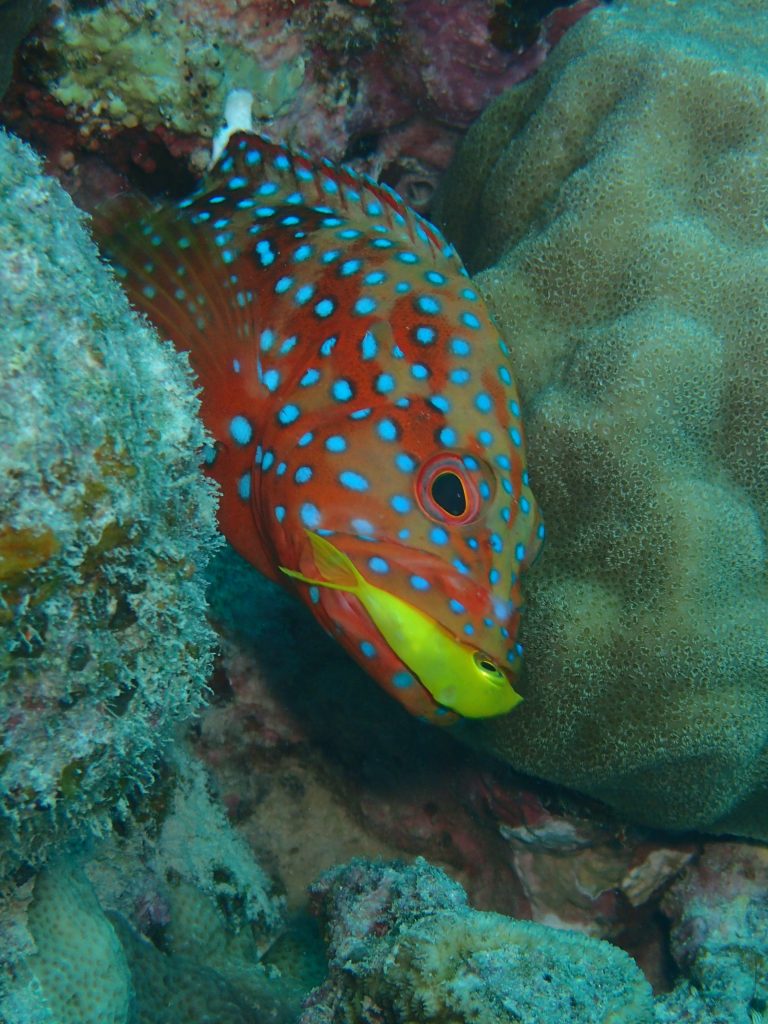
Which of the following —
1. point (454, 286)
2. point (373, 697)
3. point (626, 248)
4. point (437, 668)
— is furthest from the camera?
point (373, 697)

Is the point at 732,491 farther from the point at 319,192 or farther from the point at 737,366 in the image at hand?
the point at 319,192

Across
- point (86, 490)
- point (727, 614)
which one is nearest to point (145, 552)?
point (86, 490)

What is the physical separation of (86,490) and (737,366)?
131 inches

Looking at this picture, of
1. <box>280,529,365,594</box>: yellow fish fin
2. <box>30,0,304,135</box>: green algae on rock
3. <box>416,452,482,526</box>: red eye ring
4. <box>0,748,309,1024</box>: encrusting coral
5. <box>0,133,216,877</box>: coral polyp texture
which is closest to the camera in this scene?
<box>0,133,216,877</box>: coral polyp texture

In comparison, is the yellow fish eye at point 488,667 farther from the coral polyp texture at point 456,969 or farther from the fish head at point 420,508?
the coral polyp texture at point 456,969

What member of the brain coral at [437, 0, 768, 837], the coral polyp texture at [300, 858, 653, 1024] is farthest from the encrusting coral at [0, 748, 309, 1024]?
the brain coral at [437, 0, 768, 837]

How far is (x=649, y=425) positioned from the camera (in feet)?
12.2

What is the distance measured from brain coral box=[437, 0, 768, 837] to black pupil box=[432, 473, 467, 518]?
0.86m

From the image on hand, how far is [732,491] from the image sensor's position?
157 inches

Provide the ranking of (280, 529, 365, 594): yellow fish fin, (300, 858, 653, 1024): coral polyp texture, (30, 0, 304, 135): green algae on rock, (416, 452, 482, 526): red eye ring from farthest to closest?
(30, 0, 304, 135): green algae on rock → (416, 452, 482, 526): red eye ring → (280, 529, 365, 594): yellow fish fin → (300, 858, 653, 1024): coral polyp texture

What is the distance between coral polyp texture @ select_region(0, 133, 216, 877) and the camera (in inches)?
76.9

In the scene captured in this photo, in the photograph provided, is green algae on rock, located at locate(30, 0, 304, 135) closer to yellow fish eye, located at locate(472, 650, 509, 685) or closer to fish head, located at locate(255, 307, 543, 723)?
fish head, located at locate(255, 307, 543, 723)

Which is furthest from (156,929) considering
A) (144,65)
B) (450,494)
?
(144,65)

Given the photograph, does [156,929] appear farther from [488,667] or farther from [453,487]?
[453,487]
